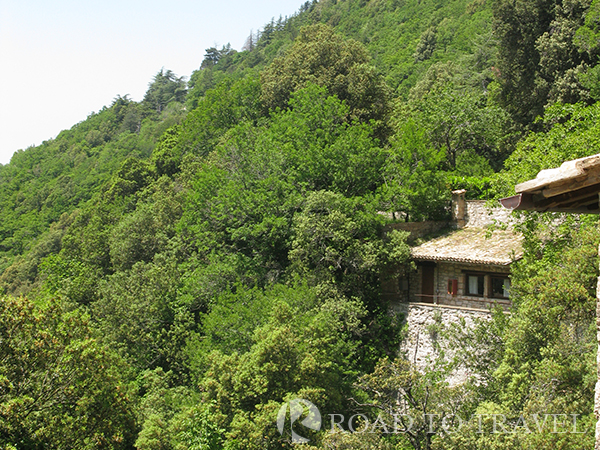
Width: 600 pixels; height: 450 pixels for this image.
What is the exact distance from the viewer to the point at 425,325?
2112 cm

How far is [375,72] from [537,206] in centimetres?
3239

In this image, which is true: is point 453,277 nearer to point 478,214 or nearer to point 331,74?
point 478,214

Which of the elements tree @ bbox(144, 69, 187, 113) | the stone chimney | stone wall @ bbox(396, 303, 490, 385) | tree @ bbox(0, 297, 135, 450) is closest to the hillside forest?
tree @ bbox(0, 297, 135, 450)

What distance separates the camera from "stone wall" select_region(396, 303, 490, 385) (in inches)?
794

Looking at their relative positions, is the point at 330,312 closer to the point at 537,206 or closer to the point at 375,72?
the point at 537,206

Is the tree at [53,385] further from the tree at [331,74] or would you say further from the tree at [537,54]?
the tree at [537,54]

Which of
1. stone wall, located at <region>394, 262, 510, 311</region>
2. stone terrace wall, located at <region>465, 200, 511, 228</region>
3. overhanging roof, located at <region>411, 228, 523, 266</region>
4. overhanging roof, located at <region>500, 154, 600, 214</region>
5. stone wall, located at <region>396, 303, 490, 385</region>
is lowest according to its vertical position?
stone wall, located at <region>396, 303, 490, 385</region>

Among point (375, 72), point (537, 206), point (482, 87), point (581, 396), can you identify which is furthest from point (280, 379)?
point (482, 87)

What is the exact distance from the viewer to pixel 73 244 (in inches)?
1844

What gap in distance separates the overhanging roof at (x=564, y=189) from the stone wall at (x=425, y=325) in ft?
49.0

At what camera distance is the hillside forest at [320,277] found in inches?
578

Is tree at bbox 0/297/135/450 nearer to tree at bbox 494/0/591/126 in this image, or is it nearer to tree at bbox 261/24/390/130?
tree at bbox 261/24/390/130

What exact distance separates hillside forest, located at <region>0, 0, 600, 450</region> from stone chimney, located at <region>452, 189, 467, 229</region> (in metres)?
0.98

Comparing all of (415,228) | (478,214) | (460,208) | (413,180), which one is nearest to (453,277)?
(415,228)
